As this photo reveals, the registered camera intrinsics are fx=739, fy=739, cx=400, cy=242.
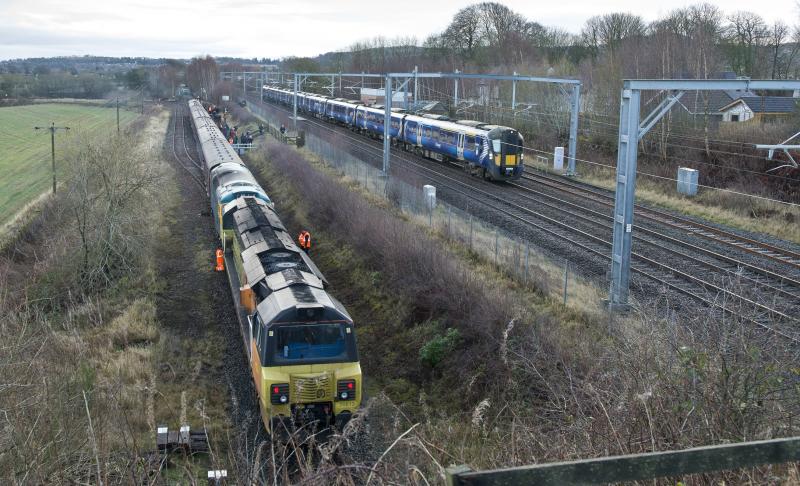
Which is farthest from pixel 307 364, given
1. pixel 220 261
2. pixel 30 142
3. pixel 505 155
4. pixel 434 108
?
pixel 30 142

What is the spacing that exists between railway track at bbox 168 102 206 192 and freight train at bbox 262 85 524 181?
11571 millimetres

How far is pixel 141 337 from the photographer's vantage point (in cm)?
1742

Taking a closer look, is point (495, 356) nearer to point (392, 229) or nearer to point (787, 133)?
point (392, 229)

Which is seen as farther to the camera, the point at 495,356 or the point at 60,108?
the point at 60,108

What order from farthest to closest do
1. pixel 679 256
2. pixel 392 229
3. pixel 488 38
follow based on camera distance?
pixel 488 38, pixel 392 229, pixel 679 256

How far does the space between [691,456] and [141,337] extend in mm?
16149

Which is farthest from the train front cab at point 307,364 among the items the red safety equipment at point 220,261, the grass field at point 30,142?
the grass field at point 30,142

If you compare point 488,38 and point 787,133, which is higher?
point 488,38

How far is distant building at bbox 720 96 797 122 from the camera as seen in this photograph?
38.3 meters

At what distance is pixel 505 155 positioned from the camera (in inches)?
1226

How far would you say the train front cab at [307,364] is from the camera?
11336mm

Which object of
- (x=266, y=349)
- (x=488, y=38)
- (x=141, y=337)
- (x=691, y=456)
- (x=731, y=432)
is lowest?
(x=141, y=337)

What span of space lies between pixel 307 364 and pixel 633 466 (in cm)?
882

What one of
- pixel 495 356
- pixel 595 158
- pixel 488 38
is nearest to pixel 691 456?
pixel 495 356
